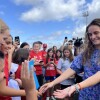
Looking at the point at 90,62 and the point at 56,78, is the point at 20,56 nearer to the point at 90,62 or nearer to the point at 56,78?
the point at 56,78

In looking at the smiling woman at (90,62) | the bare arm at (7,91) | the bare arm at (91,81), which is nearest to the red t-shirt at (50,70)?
the smiling woman at (90,62)

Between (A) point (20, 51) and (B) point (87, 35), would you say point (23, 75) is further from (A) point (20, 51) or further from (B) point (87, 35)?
(A) point (20, 51)

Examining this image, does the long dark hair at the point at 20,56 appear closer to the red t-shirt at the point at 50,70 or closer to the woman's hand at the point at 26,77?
the woman's hand at the point at 26,77

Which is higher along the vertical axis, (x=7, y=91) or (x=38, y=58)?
(x=38, y=58)

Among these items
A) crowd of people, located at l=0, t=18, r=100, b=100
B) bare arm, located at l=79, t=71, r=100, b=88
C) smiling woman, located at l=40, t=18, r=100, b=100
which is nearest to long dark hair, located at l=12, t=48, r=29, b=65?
crowd of people, located at l=0, t=18, r=100, b=100

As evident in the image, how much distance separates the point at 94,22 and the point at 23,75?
5.56 ft

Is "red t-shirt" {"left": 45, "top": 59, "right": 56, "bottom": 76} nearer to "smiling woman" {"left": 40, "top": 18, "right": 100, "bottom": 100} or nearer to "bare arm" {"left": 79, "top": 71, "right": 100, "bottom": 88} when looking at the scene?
"smiling woman" {"left": 40, "top": 18, "right": 100, "bottom": 100}

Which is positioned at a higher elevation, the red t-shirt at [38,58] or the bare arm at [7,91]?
the red t-shirt at [38,58]

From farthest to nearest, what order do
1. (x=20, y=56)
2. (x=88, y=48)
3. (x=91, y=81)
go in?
(x=20, y=56), (x=88, y=48), (x=91, y=81)

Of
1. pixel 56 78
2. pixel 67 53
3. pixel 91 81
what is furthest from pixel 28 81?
pixel 67 53

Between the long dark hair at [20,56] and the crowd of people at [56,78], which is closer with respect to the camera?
the crowd of people at [56,78]

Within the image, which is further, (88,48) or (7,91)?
(88,48)

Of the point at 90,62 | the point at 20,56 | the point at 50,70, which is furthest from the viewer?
the point at 50,70

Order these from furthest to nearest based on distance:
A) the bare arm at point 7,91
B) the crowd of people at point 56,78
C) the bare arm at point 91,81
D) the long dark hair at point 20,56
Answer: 1. the long dark hair at point 20,56
2. the bare arm at point 91,81
3. the bare arm at point 7,91
4. the crowd of people at point 56,78
